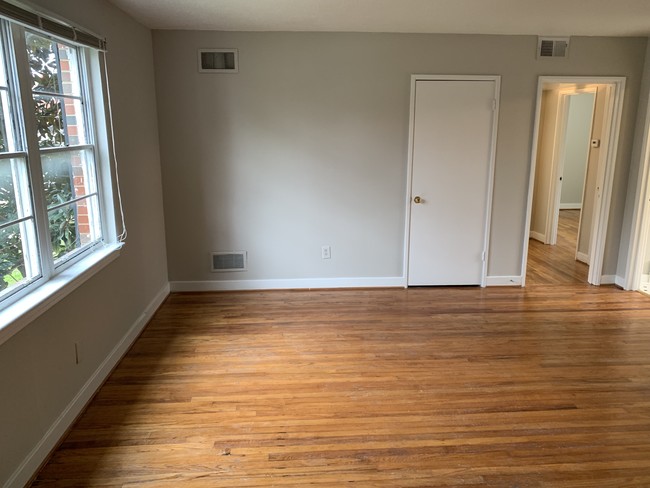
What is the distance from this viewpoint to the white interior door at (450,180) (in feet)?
15.1

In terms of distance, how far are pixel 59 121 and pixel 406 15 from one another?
8.65 ft

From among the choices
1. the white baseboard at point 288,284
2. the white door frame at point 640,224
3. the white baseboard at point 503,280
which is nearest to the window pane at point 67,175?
the white baseboard at point 288,284

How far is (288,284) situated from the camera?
4961mm

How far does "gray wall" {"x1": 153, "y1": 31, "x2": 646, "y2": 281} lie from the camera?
4484mm

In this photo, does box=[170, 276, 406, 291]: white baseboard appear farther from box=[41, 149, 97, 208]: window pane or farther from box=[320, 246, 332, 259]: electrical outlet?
box=[41, 149, 97, 208]: window pane

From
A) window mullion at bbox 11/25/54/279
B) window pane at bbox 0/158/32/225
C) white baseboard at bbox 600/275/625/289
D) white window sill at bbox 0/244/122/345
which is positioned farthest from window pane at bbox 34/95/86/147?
white baseboard at bbox 600/275/625/289

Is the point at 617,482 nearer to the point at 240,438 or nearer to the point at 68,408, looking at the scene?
the point at 240,438

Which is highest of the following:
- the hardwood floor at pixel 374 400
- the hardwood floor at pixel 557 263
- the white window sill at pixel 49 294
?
the white window sill at pixel 49 294

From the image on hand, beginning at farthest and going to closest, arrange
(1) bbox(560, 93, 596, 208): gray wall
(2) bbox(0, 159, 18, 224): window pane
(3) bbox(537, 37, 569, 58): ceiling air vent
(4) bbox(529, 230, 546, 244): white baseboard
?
(1) bbox(560, 93, 596, 208): gray wall
(4) bbox(529, 230, 546, 244): white baseboard
(3) bbox(537, 37, 569, 58): ceiling air vent
(2) bbox(0, 159, 18, 224): window pane

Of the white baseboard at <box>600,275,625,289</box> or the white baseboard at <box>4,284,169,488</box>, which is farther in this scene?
the white baseboard at <box>600,275,625,289</box>

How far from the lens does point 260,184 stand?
472 cm

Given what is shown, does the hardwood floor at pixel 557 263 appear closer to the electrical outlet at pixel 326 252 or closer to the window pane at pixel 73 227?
the electrical outlet at pixel 326 252

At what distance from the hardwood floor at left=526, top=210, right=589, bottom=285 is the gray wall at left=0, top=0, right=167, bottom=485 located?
12.9 ft

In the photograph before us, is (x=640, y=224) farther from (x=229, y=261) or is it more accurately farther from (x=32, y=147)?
(x=32, y=147)
